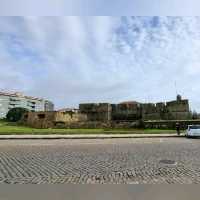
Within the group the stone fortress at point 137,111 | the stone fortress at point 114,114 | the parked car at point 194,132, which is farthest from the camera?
the stone fortress at point 137,111

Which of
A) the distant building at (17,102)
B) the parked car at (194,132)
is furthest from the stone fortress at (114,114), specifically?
Result: the distant building at (17,102)

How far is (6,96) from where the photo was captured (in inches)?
5005

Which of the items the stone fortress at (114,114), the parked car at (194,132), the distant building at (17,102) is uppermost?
the distant building at (17,102)

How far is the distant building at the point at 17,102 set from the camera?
413 feet

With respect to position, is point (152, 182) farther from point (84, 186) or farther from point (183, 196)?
point (84, 186)

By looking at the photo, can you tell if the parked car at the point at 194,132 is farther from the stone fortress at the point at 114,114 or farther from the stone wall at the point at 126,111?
the stone wall at the point at 126,111

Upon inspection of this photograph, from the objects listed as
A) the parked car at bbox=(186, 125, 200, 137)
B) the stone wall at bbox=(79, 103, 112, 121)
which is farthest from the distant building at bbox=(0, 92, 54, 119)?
the parked car at bbox=(186, 125, 200, 137)

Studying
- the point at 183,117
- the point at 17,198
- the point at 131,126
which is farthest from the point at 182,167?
the point at 183,117

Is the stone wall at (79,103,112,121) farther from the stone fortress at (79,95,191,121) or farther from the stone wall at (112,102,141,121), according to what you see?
the stone wall at (112,102,141,121)

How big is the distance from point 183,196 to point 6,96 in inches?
5119

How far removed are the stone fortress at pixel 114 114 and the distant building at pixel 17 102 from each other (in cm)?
5756

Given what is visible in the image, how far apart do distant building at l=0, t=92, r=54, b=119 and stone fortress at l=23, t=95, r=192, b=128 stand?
189 ft

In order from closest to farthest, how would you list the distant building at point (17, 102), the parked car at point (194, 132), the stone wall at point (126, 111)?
the parked car at point (194, 132), the stone wall at point (126, 111), the distant building at point (17, 102)

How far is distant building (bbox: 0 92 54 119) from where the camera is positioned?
12575 cm
